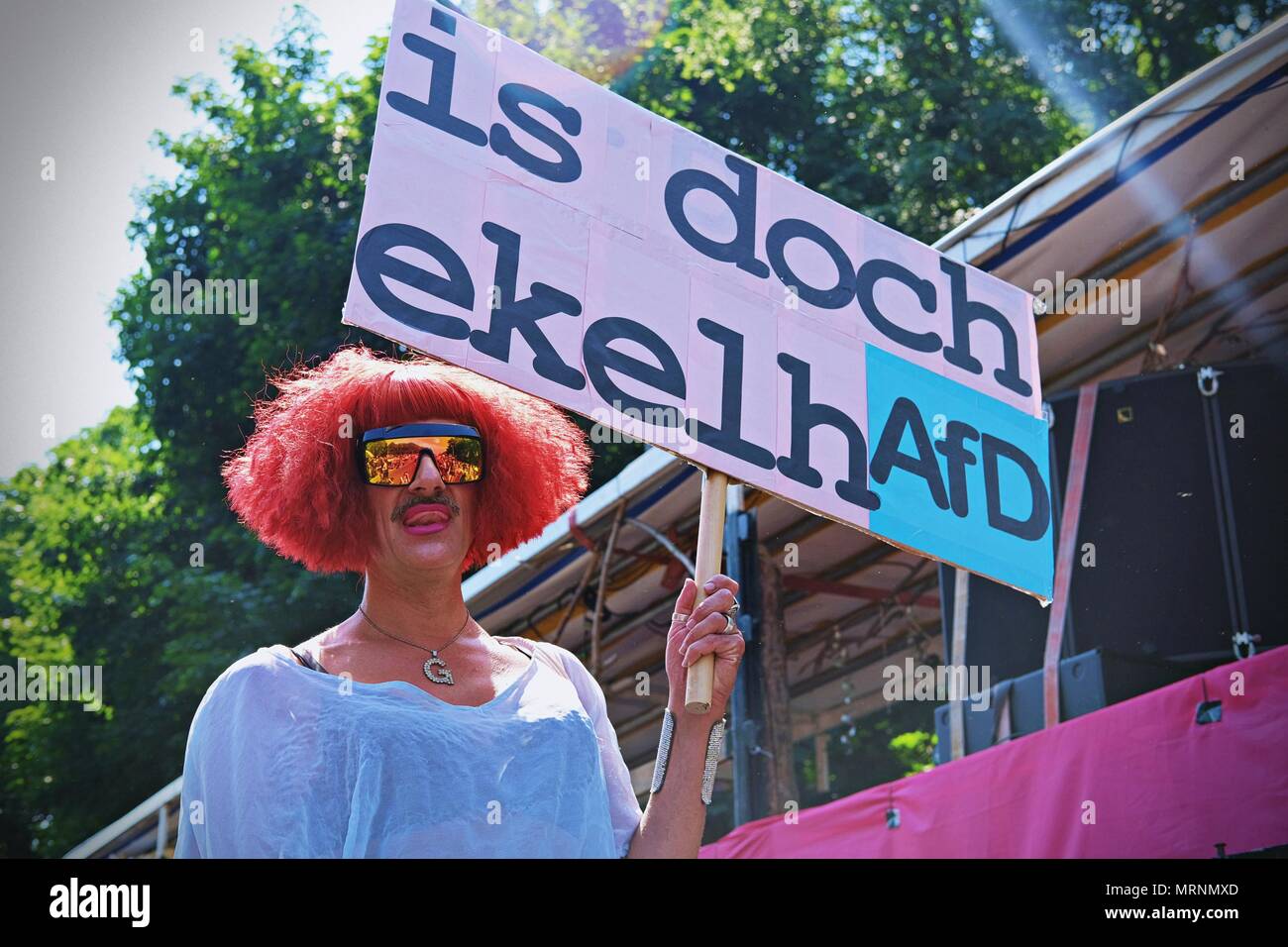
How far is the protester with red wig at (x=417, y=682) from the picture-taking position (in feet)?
6.66

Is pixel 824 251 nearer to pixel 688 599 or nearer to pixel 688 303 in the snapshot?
pixel 688 303

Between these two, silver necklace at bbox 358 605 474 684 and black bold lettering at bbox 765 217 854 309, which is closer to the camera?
silver necklace at bbox 358 605 474 684

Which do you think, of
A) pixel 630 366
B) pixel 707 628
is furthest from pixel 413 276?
pixel 707 628

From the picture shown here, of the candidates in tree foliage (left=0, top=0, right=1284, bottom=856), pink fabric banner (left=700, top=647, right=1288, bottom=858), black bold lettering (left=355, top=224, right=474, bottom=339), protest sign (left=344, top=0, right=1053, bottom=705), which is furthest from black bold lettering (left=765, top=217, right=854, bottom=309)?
tree foliage (left=0, top=0, right=1284, bottom=856)

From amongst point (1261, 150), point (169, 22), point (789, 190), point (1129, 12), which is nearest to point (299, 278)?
point (169, 22)

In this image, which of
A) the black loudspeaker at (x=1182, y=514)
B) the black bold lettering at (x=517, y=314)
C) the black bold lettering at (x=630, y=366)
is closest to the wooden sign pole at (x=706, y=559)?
the black bold lettering at (x=630, y=366)

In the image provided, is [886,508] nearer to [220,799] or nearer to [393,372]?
[393,372]

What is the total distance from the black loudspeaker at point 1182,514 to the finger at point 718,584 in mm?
2595

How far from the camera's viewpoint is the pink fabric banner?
3.43 meters

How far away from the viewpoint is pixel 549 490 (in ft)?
8.86

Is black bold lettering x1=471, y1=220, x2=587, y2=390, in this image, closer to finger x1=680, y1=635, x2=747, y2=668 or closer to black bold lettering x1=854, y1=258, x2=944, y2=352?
finger x1=680, y1=635, x2=747, y2=668

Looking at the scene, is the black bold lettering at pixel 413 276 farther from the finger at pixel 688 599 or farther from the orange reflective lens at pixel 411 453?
the finger at pixel 688 599

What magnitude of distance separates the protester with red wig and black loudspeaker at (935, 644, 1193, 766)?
7.67 feet

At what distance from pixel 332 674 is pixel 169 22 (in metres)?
13.2
